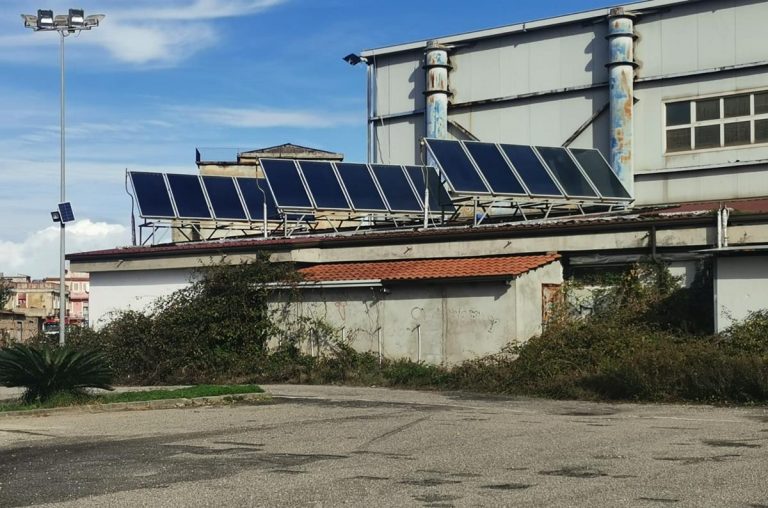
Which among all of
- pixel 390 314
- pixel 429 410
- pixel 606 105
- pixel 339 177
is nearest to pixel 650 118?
pixel 606 105

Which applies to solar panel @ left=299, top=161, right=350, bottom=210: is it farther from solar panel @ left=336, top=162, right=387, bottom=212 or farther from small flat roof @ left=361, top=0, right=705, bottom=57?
small flat roof @ left=361, top=0, right=705, bottom=57

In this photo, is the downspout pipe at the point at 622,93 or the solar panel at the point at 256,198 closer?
the downspout pipe at the point at 622,93

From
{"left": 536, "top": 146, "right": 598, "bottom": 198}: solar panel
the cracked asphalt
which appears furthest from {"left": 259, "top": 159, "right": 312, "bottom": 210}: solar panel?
the cracked asphalt

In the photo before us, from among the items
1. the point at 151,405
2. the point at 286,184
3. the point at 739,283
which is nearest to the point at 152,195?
the point at 286,184

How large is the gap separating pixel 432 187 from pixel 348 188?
11.6 ft

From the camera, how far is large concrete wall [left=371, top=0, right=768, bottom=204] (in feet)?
103

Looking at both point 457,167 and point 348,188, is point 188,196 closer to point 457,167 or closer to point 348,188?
point 348,188

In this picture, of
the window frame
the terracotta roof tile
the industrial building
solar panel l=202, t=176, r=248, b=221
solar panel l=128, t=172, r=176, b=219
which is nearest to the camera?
the industrial building

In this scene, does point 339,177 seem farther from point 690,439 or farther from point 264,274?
point 690,439

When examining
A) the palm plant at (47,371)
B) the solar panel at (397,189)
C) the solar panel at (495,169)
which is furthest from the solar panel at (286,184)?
the palm plant at (47,371)

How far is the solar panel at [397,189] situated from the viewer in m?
31.2

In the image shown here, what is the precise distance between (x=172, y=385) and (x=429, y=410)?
31.2ft

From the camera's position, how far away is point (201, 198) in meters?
34.6

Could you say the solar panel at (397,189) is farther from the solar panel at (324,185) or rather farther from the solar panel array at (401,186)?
the solar panel at (324,185)
